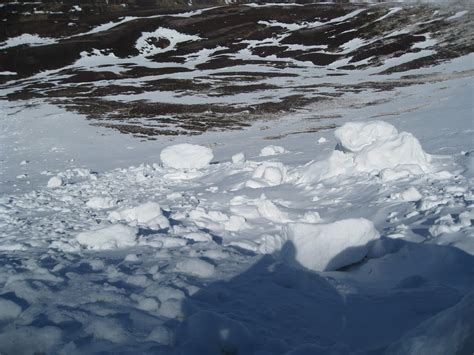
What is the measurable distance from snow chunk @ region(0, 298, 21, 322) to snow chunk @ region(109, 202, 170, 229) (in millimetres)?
3037

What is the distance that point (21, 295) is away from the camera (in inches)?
174

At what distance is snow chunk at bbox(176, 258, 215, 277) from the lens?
4902mm

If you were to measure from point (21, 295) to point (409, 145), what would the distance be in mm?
7776

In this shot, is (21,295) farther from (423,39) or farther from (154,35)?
(154,35)

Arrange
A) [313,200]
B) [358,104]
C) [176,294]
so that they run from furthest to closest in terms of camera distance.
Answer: [358,104] → [313,200] → [176,294]

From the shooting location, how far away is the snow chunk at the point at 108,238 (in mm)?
6098

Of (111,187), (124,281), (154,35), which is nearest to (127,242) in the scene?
(124,281)

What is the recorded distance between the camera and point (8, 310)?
4023 millimetres

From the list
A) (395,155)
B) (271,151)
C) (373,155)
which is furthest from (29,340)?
(271,151)

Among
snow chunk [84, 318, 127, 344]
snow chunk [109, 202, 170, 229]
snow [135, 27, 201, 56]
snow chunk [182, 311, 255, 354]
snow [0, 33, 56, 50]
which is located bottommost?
snow chunk [109, 202, 170, 229]

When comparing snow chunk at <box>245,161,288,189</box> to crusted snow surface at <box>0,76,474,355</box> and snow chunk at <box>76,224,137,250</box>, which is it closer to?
crusted snow surface at <box>0,76,474,355</box>

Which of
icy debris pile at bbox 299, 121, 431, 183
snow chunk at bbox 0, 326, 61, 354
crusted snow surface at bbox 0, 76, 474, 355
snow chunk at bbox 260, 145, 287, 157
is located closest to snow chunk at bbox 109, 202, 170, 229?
crusted snow surface at bbox 0, 76, 474, 355

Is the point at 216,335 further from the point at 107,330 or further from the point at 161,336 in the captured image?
the point at 107,330

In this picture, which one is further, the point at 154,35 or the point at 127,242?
A: the point at 154,35
